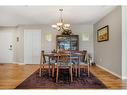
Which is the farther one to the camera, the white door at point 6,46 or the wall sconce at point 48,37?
the white door at point 6,46

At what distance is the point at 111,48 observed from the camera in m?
5.55

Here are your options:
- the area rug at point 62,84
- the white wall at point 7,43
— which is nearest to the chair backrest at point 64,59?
the area rug at point 62,84

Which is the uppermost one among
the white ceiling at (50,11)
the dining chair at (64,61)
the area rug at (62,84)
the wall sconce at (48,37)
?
the white ceiling at (50,11)

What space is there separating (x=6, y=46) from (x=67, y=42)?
3519 mm

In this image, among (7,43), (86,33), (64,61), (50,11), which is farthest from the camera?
(7,43)

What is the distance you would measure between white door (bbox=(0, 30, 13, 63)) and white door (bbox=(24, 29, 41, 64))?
43.3 inches

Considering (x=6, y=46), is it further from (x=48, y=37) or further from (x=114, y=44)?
(x=114, y=44)

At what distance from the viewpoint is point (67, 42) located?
27.3 ft

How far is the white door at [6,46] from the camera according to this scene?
9336mm

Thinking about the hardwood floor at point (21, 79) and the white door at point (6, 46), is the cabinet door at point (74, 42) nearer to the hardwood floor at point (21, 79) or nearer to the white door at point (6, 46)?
the hardwood floor at point (21, 79)

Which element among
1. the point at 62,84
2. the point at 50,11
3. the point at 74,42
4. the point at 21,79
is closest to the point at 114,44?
the point at 62,84

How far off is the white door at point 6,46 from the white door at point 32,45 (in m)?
1.10

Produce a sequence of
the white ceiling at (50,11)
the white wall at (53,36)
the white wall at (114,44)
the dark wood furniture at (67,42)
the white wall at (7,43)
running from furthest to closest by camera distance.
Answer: the white wall at (7,43), the white wall at (53,36), the dark wood furniture at (67,42), the white ceiling at (50,11), the white wall at (114,44)
